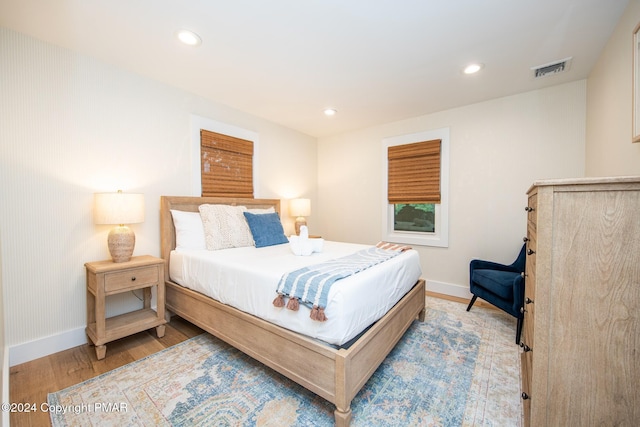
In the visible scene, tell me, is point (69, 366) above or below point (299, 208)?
below

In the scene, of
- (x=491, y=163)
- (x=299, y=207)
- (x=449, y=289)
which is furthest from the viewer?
(x=299, y=207)

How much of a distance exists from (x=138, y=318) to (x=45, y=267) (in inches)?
31.7

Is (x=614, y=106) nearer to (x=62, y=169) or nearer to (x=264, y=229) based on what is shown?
(x=264, y=229)

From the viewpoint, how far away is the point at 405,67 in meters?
2.38

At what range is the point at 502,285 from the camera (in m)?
2.33

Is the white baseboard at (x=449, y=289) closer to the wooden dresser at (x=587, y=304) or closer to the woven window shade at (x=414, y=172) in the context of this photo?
the woven window shade at (x=414, y=172)

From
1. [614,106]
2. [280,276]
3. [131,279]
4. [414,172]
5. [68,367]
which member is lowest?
[68,367]

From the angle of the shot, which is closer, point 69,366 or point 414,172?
point 69,366

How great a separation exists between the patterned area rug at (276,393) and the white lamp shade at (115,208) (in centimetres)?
113

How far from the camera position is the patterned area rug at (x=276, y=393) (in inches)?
56.6

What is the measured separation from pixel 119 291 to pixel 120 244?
0.39m

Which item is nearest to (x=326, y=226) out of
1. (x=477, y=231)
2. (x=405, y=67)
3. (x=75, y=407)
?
(x=477, y=231)

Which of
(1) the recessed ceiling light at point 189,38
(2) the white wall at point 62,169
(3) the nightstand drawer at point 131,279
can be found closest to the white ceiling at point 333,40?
(1) the recessed ceiling light at point 189,38

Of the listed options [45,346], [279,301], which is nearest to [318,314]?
[279,301]
